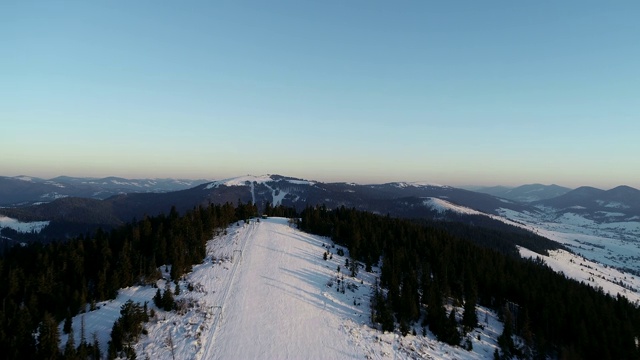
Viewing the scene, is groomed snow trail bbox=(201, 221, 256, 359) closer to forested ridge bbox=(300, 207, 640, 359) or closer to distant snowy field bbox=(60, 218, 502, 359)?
distant snowy field bbox=(60, 218, 502, 359)

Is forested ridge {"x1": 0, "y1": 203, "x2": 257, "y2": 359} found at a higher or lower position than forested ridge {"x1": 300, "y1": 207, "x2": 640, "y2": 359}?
higher

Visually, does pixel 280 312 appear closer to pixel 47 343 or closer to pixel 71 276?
pixel 47 343

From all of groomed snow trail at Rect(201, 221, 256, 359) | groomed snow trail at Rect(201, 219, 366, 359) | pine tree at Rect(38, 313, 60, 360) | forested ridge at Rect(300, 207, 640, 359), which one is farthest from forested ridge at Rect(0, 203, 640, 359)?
groomed snow trail at Rect(201, 219, 366, 359)

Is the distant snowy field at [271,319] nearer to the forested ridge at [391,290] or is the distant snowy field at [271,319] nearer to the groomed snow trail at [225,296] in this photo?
the groomed snow trail at [225,296]

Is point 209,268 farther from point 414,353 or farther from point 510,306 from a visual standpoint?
point 510,306

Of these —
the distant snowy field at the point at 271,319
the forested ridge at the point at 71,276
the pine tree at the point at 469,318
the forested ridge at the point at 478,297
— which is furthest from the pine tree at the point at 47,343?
the pine tree at the point at 469,318

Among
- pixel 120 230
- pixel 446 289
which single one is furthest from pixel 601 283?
pixel 120 230
